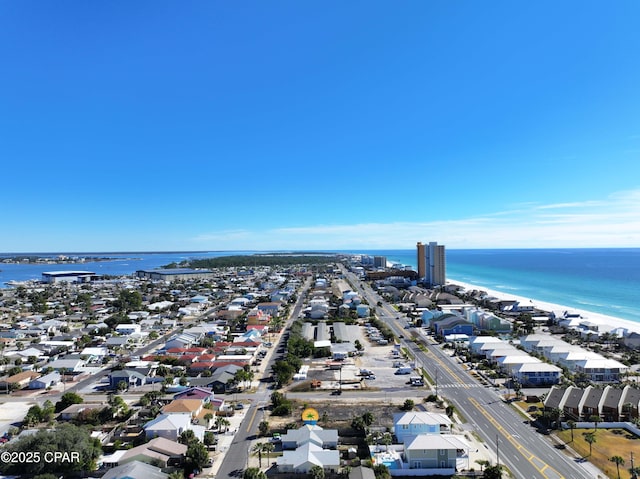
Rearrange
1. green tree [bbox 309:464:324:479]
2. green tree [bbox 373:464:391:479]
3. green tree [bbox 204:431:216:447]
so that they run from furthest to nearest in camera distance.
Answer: green tree [bbox 204:431:216:447], green tree [bbox 373:464:391:479], green tree [bbox 309:464:324:479]

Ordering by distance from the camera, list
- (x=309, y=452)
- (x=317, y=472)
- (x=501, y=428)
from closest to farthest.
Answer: (x=317, y=472) < (x=309, y=452) < (x=501, y=428)

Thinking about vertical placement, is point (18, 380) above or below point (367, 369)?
above

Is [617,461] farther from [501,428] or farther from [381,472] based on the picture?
[381,472]

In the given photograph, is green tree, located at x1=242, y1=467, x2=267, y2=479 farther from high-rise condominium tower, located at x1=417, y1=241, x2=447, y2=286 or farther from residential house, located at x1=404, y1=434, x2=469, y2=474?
high-rise condominium tower, located at x1=417, y1=241, x2=447, y2=286

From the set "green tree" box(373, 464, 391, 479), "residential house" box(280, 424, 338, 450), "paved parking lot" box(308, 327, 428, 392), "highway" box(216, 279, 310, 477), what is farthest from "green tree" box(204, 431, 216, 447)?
"paved parking lot" box(308, 327, 428, 392)

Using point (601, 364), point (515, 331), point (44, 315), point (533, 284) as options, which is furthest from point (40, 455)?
point (533, 284)

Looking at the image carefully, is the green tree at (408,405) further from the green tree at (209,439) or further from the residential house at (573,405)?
the green tree at (209,439)

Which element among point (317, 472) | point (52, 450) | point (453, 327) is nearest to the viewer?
point (317, 472)

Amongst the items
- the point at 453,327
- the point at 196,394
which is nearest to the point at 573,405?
the point at 196,394

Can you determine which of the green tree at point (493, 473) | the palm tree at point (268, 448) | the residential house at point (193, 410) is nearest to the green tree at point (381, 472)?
the green tree at point (493, 473)
